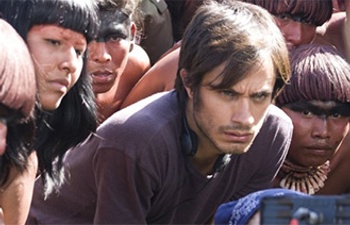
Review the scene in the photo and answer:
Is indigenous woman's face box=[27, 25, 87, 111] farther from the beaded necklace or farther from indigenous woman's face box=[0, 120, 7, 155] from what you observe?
the beaded necklace

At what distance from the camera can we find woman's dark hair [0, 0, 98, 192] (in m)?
2.90

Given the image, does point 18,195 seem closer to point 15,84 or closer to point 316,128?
point 15,84

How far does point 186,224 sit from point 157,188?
0.21 m

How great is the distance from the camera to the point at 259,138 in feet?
10.5

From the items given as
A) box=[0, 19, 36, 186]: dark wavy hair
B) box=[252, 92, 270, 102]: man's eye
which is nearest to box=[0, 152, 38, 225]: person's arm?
box=[0, 19, 36, 186]: dark wavy hair

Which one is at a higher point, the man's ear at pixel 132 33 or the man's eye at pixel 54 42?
the man's eye at pixel 54 42

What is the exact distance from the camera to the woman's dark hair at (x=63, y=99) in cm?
290

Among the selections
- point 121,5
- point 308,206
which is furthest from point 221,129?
point 308,206

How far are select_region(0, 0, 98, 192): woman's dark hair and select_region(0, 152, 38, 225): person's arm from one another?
93 millimetres

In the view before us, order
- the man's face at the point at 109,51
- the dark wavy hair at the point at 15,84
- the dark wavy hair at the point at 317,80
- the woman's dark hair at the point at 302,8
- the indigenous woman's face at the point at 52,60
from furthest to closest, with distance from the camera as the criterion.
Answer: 1. the woman's dark hair at the point at 302,8
2. the man's face at the point at 109,51
3. the dark wavy hair at the point at 317,80
4. the indigenous woman's face at the point at 52,60
5. the dark wavy hair at the point at 15,84

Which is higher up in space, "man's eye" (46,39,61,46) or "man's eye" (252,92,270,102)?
"man's eye" (46,39,61,46)

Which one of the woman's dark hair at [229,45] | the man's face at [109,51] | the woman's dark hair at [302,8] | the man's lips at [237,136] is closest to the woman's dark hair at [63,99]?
the woman's dark hair at [229,45]

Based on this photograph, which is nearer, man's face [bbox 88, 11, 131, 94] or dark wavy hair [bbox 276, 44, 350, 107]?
dark wavy hair [bbox 276, 44, 350, 107]

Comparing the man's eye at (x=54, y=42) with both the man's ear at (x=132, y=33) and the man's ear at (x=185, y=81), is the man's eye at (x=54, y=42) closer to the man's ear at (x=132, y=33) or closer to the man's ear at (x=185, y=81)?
the man's ear at (x=185, y=81)
